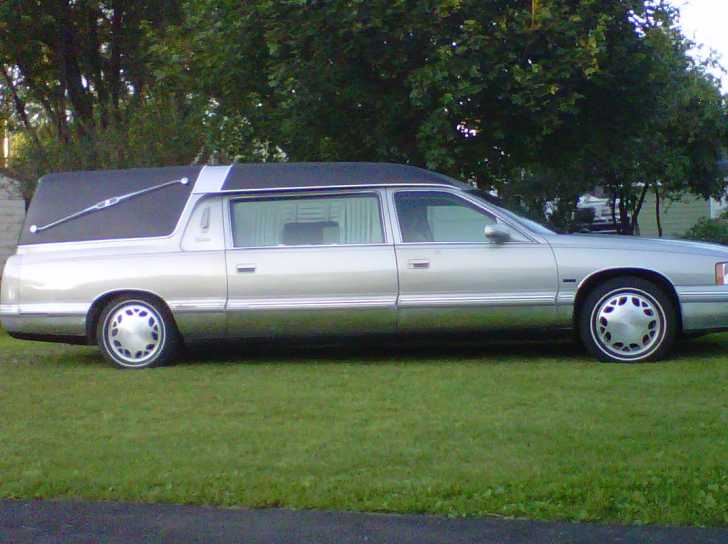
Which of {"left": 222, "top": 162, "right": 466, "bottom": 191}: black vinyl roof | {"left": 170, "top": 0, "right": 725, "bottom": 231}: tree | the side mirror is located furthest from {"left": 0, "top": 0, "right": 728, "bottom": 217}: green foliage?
the side mirror

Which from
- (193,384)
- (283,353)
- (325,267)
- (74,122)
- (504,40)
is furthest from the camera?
(74,122)

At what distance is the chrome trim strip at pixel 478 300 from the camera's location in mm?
9312

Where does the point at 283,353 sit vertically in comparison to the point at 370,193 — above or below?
below

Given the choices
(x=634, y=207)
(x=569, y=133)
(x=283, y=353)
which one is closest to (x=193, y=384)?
(x=283, y=353)

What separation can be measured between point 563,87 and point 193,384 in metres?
5.76

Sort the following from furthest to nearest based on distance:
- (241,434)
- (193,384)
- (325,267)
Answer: (325,267)
(193,384)
(241,434)

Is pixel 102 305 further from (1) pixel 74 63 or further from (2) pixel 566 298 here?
(1) pixel 74 63

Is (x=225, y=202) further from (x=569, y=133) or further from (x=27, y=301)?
(x=569, y=133)

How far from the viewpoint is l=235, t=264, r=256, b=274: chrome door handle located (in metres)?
9.55

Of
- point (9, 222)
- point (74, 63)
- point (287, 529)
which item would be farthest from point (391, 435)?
point (9, 222)

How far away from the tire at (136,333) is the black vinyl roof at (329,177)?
1.14 metres

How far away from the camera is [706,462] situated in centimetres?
570

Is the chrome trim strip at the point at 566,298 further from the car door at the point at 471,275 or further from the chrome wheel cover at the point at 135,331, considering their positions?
the chrome wheel cover at the point at 135,331

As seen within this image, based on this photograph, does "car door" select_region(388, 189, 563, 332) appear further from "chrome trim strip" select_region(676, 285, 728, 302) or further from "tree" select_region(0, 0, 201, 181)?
"tree" select_region(0, 0, 201, 181)
